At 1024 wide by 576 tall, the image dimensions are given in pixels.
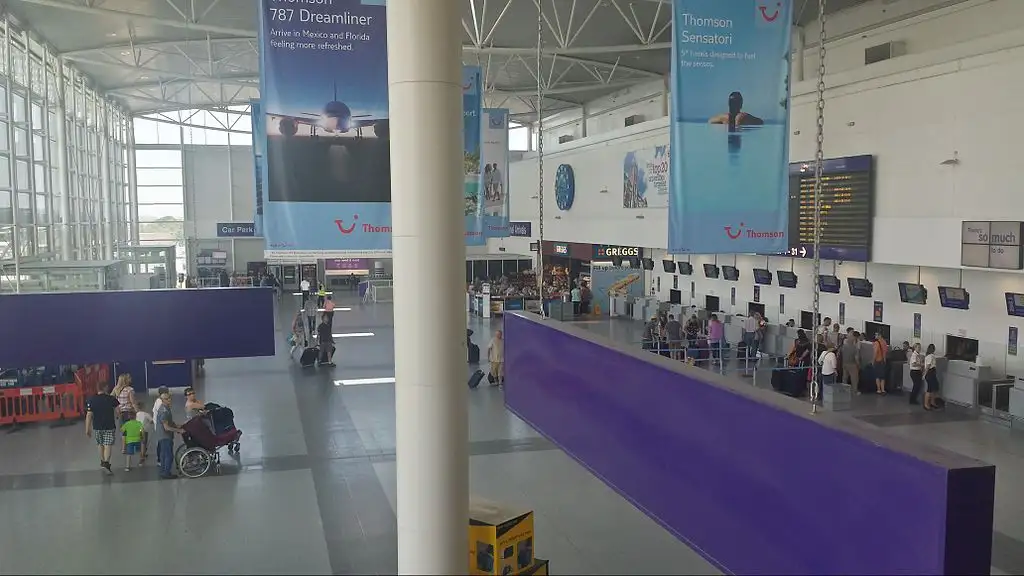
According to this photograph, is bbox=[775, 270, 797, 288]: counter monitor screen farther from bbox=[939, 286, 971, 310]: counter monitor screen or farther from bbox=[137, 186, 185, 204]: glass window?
bbox=[137, 186, 185, 204]: glass window

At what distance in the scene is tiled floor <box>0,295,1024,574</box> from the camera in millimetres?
8156

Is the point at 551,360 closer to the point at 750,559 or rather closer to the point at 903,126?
the point at 750,559

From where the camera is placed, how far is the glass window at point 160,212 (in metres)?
42.8

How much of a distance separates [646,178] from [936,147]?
10460mm

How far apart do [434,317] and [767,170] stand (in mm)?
4157

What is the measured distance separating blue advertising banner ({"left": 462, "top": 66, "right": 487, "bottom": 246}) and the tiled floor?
324cm

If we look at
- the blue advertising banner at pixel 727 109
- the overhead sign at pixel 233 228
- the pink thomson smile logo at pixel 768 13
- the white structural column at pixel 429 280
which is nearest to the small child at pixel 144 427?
the white structural column at pixel 429 280

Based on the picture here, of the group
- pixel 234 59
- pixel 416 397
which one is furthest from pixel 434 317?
pixel 234 59

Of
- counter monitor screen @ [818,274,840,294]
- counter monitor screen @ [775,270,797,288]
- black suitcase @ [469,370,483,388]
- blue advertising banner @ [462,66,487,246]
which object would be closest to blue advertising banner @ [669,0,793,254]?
blue advertising banner @ [462,66,487,246]

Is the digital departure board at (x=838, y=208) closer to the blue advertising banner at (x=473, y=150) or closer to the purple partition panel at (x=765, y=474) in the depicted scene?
the blue advertising banner at (x=473, y=150)

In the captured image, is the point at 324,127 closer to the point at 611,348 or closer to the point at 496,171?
the point at 611,348

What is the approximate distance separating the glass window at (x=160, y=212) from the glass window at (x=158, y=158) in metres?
2.04

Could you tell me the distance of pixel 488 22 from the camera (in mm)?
26109

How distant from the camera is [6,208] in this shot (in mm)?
20031
